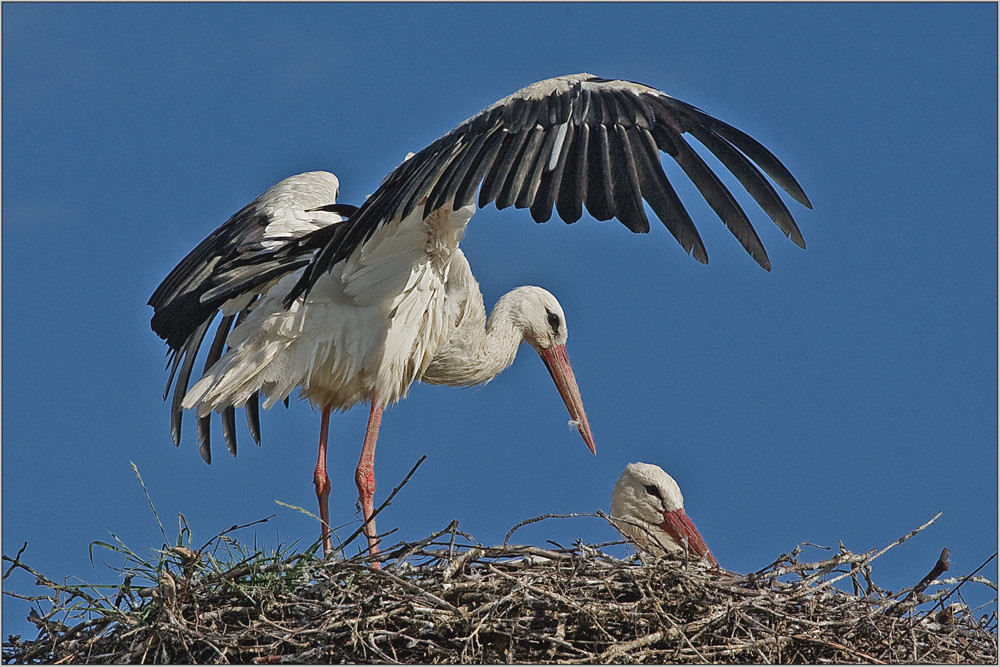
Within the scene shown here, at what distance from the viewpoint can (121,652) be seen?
3.81 metres

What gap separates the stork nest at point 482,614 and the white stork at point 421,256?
1.35ft

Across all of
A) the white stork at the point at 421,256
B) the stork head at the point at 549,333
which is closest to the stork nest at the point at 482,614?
the white stork at the point at 421,256

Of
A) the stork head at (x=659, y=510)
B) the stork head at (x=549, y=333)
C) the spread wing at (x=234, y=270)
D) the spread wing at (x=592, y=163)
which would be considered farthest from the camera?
the stork head at (x=549, y=333)

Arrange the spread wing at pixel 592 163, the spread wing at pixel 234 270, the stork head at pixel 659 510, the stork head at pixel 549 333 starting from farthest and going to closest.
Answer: the stork head at pixel 549 333, the stork head at pixel 659 510, the spread wing at pixel 234 270, the spread wing at pixel 592 163

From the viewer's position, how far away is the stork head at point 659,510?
17.0 ft

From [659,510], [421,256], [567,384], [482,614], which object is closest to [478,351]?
[567,384]

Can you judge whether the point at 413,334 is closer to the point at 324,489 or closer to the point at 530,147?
the point at 324,489

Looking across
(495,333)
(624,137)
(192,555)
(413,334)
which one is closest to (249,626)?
(192,555)

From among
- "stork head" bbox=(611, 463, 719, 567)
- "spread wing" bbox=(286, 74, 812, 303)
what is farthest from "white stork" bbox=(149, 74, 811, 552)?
"stork head" bbox=(611, 463, 719, 567)

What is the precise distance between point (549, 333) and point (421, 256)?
4.60 ft

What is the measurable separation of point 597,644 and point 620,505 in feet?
5.19

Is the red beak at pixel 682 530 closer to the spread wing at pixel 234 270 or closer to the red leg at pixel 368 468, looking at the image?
the red leg at pixel 368 468

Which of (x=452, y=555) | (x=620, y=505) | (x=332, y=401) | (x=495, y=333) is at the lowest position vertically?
(x=452, y=555)

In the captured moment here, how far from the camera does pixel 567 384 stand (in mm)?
6137
